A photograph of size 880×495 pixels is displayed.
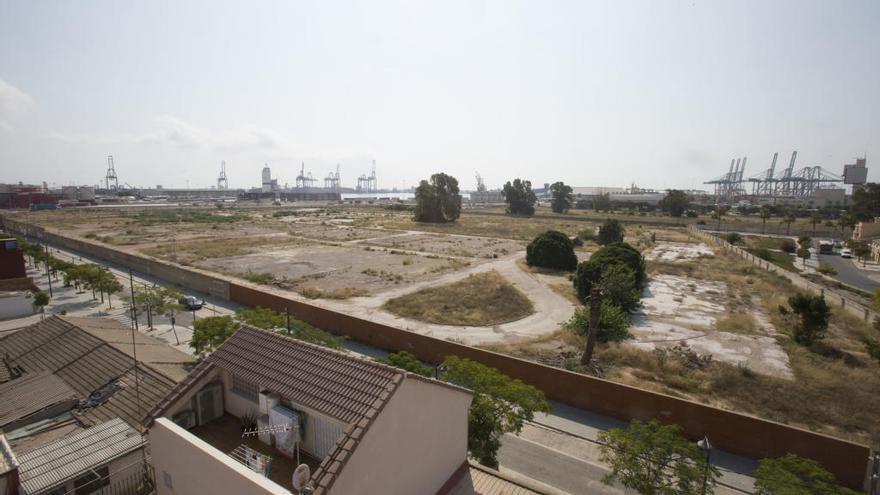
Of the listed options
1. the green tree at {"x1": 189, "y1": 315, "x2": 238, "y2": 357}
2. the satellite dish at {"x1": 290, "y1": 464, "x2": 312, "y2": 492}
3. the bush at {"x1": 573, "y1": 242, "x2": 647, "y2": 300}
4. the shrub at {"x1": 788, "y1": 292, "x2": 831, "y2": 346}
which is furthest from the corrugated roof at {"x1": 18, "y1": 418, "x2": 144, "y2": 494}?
the shrub at {"x1": 788, "y1": 292, "x2": 831, "y2": 346}

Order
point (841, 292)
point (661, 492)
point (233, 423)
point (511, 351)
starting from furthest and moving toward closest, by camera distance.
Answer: point (841, 292)
point (511, 351)
point (661, 492)
point (233, 423)

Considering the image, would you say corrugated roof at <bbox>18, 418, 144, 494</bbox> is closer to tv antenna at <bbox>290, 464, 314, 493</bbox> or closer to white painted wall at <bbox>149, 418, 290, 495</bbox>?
white painted wall at <bbox>149, 418, 290, 495</bbox>

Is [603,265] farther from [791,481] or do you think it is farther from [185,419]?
[185,419]

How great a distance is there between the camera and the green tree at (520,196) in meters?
111

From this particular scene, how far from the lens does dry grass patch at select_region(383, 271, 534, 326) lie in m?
26.5

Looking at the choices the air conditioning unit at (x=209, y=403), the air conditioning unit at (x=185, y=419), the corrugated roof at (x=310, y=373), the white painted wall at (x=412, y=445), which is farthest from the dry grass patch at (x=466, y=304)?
the air conditioning unit at (x=185, y=419)

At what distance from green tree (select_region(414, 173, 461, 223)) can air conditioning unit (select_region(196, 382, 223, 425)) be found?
261 feet

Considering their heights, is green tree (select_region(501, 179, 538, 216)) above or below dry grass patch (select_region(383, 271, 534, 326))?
above

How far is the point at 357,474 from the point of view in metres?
6.50

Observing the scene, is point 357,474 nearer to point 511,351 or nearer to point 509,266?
point 511,351

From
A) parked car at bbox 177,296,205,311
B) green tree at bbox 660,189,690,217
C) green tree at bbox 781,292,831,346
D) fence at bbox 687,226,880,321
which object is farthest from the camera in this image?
green tree at bbox 660,189,690,217

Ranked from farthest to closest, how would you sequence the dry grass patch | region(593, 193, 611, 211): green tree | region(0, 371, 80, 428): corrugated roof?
1. region(593, 193, 611, 211): green tree
2. the dry grass patch
3. region(0, 371, 80, 428): corrugated roof

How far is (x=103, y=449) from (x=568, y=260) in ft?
123

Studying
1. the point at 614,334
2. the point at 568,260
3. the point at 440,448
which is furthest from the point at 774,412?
the point at 568,260
